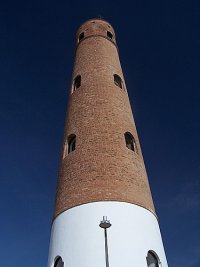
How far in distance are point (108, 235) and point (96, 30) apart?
12.9m

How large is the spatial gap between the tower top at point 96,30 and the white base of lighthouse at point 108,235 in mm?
11381

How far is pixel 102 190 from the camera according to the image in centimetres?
1074

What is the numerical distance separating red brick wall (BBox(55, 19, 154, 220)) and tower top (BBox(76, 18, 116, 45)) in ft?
9.59

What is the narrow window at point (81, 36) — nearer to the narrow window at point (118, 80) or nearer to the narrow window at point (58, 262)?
the narrow window at point (118, 80)

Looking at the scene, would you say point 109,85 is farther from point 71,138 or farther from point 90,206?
point 90,206

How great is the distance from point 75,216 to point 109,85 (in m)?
6.51

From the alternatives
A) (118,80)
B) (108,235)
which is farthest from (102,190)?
(118,80)

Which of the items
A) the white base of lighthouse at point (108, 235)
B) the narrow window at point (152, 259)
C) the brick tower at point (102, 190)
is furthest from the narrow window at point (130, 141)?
the narrow window at point (152, 259)

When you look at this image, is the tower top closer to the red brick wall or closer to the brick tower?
the red brick wall

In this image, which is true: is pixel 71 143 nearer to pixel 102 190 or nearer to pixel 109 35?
Result: pixel 102 190

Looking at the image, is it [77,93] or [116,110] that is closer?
[116,110]

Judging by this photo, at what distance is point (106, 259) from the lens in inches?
347

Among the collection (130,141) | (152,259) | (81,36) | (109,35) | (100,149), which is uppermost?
(109,35)

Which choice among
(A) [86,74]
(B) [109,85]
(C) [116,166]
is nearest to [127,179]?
(C) [116,166]
